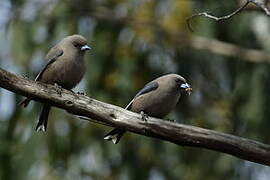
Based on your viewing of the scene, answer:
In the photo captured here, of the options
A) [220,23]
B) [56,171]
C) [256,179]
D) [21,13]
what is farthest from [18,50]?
[256,179]

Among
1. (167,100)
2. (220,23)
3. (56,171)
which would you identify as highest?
(167,100)

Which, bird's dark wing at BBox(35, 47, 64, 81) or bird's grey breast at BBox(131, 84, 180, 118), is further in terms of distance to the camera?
bird's dark wing at BBox(35, 47, 64, 81)

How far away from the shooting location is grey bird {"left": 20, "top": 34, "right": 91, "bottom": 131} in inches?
309

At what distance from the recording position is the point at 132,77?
12.6 meters

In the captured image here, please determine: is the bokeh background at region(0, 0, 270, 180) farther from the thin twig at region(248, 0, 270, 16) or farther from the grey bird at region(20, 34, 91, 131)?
the thin twig at region(248, 0, 270, 16)

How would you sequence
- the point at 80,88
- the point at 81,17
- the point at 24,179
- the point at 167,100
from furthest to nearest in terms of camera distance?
the point at 81,17, the point at 80,88, the point at 24,179, the point at 167,100

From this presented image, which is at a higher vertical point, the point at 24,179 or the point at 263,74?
the point at 263,74

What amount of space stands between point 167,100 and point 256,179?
487 centimetres

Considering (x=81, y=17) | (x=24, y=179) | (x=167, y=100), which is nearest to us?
(x=167, y=100)

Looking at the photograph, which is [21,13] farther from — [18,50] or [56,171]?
[56,171]

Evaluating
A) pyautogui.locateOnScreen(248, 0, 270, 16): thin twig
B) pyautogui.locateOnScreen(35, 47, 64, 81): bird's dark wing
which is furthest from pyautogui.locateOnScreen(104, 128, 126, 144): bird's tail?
pyautogui.locateOnScreen(248, 0, 270, 16): thin twig

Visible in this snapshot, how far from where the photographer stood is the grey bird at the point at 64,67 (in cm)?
785

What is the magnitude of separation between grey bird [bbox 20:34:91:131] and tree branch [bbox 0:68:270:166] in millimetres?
773

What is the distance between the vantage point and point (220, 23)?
41.6 feet
